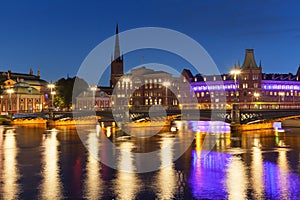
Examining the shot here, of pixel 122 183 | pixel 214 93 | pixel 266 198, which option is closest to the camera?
pixel 266 198

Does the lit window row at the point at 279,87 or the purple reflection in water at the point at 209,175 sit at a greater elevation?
the lit window row at the point at 279,87

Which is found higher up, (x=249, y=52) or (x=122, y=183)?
(x=249, y=52)

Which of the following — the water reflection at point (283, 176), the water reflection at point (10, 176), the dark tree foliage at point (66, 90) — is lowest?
the water reflection at point (283, 176)

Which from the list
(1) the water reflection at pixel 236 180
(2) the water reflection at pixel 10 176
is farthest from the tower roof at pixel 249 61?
(2) the water reflection at pixel 10 176

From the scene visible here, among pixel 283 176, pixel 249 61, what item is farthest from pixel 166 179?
pixel 249 61

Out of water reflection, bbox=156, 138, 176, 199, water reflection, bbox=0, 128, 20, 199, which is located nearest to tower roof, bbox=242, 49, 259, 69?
water reflection, bbox=156, 138, 176, 199

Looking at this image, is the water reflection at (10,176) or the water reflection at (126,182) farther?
the water reflection at (10,176)

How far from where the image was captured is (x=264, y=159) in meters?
28.2

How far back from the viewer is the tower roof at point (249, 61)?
16762 cm

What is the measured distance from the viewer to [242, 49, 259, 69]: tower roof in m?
168

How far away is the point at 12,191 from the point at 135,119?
6678 cm

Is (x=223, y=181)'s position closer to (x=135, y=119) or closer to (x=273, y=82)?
(x=135, y=119)

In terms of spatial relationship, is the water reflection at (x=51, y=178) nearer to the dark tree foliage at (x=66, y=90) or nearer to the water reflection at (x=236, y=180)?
the water reflection at (x=236, y=180)

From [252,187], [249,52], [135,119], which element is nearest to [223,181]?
[252,187]
